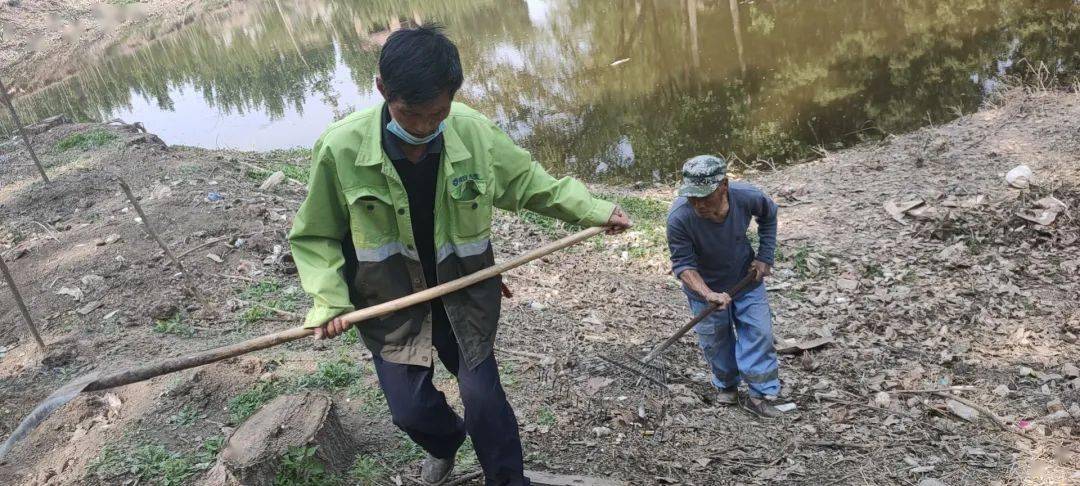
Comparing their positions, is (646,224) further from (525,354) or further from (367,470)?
(367,470)

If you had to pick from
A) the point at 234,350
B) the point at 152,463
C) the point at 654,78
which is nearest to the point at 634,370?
the point at 234,350

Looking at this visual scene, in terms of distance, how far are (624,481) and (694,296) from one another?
3.34 ft

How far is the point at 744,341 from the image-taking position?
3807 mm

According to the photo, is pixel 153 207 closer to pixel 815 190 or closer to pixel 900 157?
pixel 815 190

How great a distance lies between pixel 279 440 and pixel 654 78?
1068 centimetres

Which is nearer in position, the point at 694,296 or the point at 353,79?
the point at 694,296

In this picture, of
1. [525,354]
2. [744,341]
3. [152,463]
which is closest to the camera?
[152,463]

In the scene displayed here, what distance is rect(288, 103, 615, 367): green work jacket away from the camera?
2.37m

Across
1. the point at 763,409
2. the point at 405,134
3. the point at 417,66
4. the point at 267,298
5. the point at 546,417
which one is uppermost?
the point at 417,66

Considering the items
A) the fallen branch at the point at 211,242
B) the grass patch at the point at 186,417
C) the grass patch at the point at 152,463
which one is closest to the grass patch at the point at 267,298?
the fallen branch at the point at 211,242

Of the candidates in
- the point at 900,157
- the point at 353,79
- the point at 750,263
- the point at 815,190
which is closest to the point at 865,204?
the point at 815,190

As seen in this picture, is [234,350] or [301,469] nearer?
[234,350]

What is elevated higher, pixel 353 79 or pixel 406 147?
pixel 406 147

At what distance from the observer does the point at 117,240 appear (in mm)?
5984
